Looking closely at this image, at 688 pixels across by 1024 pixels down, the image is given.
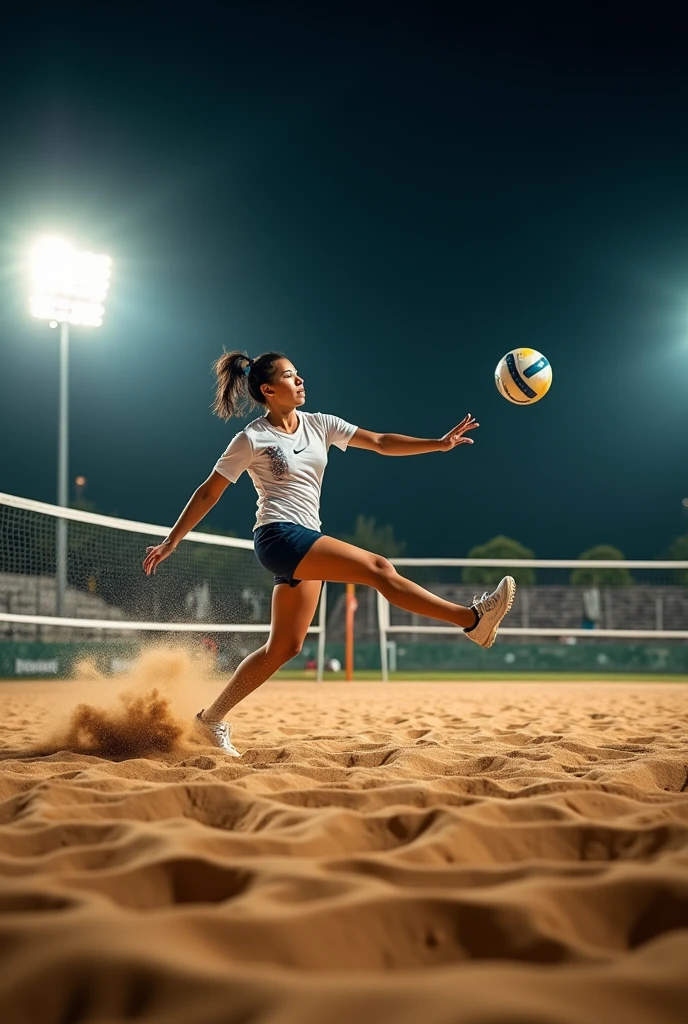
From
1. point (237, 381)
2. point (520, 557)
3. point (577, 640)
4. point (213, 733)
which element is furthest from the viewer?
point (520, 557)

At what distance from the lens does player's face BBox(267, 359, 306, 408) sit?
13.6ft

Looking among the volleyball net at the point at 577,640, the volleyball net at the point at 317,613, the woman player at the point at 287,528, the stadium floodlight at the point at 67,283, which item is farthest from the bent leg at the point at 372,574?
the stadium floodlight at the point at 67,283

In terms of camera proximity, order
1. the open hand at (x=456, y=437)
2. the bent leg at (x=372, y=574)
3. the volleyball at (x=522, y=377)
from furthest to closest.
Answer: the volleyball at (x=522, y=377) < the open hand at (x=456, y=437) < the bent leg at (x=372, y=574)

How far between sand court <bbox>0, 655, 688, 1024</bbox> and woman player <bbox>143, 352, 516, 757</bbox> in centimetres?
51

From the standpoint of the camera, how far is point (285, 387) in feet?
13.6

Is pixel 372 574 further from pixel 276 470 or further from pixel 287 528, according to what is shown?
pixel 276 470

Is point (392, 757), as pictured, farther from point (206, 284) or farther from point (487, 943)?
point (206, 284)

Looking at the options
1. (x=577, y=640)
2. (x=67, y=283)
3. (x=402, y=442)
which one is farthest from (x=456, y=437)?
(x=67, y=283)

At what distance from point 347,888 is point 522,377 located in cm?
486

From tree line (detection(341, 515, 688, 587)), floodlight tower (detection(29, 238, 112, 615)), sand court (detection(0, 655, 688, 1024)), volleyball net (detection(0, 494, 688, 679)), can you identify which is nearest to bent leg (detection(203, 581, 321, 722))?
sand court (detection(0, 655, 688, 1024))

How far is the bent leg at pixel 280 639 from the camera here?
3936mm

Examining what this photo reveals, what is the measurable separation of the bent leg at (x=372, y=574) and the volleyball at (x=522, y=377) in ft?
8.36

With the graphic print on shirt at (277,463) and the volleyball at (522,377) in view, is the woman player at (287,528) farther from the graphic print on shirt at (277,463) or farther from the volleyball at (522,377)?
the volleyball at (522,377)

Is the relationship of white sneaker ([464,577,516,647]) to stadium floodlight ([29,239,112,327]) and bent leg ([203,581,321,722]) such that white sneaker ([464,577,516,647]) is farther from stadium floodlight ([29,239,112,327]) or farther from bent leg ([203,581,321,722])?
stadium floodlight ([29,239,112,327])
